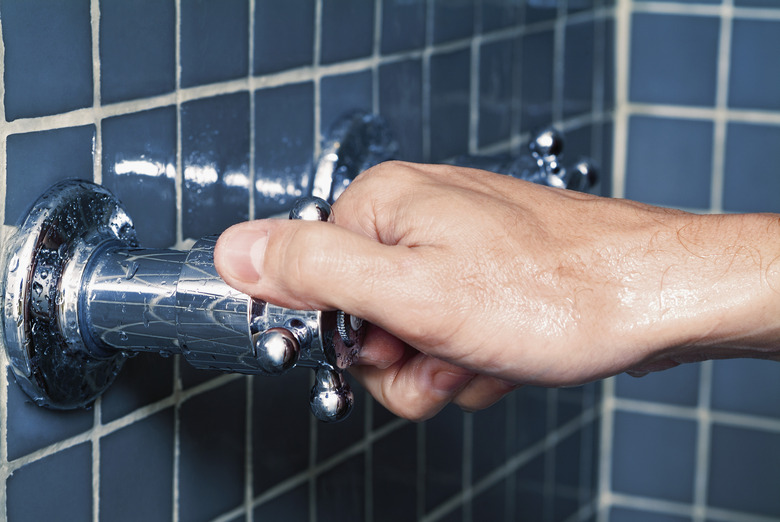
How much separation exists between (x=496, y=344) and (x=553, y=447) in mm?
627

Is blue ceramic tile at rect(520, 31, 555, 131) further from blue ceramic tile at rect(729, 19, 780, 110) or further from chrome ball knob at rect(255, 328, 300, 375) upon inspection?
chrome ball knob at rect(255, 328, 300, 375)

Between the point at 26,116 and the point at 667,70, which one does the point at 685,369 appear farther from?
the point at 26,116

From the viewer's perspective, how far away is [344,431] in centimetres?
67

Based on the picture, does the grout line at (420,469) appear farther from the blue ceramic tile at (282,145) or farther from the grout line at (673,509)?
the grout line at (673,509)

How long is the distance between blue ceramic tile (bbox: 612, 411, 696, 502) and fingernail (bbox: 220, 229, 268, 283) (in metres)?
0.82

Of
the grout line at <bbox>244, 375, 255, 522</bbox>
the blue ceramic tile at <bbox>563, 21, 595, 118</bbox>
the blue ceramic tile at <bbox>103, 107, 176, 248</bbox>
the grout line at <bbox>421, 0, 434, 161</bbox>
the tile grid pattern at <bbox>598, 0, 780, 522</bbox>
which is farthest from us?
the tile grid pattern at <bbox>598, 0, 780, 522</bbox>

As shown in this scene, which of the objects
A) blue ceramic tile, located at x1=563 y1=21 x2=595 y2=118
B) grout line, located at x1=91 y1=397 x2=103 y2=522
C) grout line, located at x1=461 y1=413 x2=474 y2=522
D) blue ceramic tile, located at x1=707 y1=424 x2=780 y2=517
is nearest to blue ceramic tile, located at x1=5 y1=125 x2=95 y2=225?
grout line, located at x1=91 y1=397 x2=103 y2=522

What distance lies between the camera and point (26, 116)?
411mm

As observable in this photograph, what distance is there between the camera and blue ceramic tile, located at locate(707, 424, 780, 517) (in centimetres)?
108

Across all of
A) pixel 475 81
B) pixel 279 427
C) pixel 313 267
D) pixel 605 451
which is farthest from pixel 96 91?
pixel 605 451

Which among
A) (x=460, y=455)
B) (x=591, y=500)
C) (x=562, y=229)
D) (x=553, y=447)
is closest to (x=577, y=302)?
(x=562, y=229)

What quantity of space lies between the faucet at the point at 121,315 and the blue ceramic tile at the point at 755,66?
0.73 metres

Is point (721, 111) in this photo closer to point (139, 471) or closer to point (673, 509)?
point (673, 509)

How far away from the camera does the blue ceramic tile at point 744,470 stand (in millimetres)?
1075
